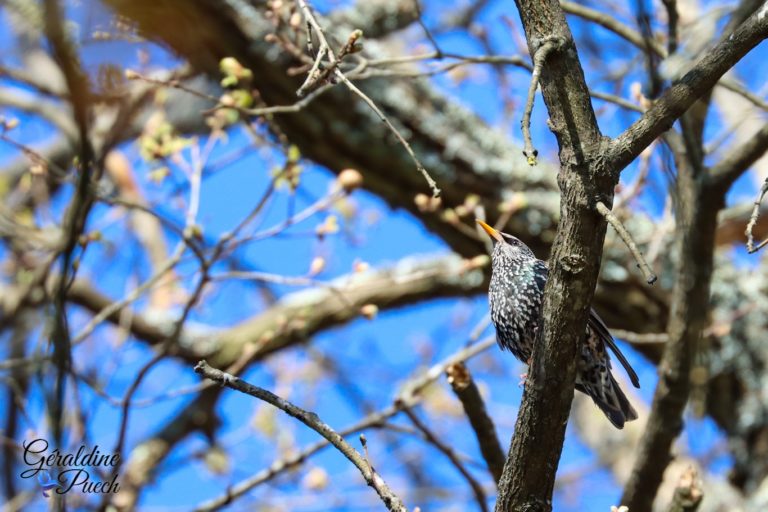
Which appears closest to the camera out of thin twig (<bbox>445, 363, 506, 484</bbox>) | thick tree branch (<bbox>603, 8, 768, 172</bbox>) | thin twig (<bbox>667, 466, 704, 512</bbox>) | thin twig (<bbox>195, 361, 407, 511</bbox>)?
thick tree branch (<bbox>603, 8, 768, 172</bbox>)

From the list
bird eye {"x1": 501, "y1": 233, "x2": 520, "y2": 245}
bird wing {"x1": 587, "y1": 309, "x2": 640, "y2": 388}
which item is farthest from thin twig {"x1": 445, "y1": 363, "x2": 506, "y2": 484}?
bird eye {"x1": 501, "y1": 233, "x2": 520, "y2": 245}

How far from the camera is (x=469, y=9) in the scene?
669 centimetres

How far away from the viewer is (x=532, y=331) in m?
3.76

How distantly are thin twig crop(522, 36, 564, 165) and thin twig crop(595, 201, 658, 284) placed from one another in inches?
11.2

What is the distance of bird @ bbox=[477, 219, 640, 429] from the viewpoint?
378 cm

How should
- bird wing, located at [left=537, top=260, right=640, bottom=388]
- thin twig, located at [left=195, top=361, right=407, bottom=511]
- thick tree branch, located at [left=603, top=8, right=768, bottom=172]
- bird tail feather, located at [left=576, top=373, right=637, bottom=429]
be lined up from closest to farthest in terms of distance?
thick tree branch, located at [left=603, top=8, right=768, bottom=172] → thin twig, located at [left=195, top=361, right=407, bottom=511] → bird wing, located at [left=537, top=260, right=640, bottom=388] → bird tail feather, located at [left=576, top=373, right=637, bottom=429]

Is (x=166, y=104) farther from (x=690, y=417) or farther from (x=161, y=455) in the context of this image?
(x=690, y=417)

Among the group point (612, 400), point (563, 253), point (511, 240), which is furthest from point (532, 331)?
point (563, 253)

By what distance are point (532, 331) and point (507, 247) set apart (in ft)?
2.14

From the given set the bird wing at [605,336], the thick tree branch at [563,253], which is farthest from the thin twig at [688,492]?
the thick tree branch at [563,253]

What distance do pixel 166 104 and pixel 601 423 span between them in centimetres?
528

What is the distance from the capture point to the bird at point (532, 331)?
3777mm

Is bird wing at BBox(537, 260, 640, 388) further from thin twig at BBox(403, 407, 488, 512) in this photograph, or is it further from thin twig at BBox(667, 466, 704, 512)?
thin twig at BBox(403, 407, 488, 512)

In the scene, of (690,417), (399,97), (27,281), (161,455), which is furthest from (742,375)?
(27,281)
